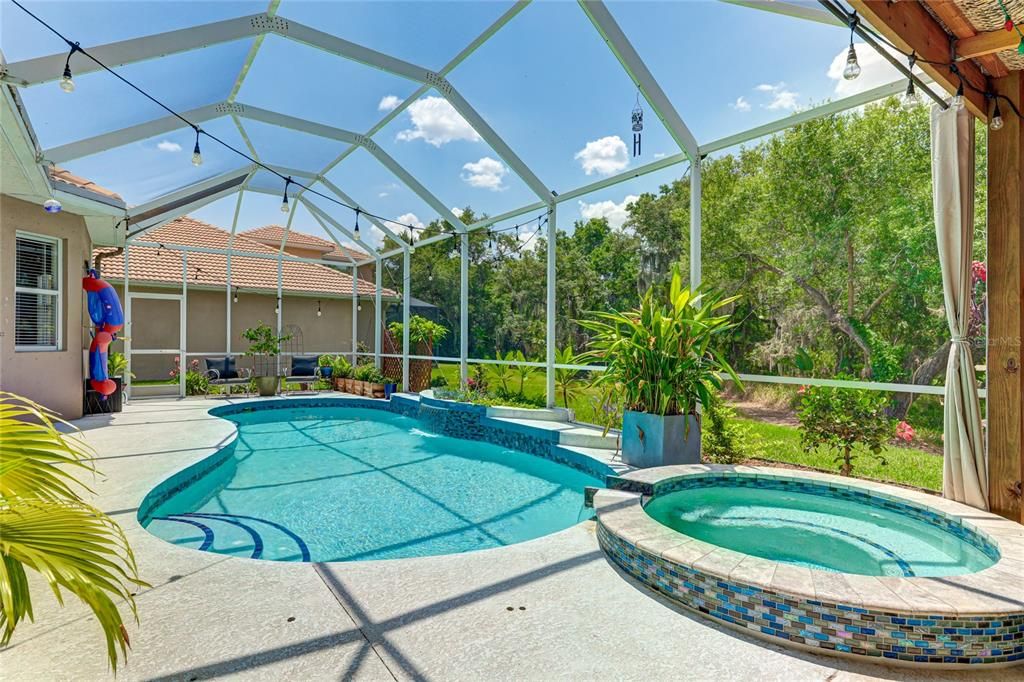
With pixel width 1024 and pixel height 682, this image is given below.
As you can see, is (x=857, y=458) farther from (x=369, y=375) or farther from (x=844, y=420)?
(x=369, y=375)

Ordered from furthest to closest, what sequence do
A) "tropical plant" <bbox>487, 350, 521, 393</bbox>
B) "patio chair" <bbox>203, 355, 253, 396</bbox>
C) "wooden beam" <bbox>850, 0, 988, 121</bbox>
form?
1. "patio chair" <bbox>203, 355, 253, 396</bbox>
2. "tropical plant" <bbox>487, 350, 521, 393</bbox>
3. "wooden beam" <bbox>850, 0, 988, 121</bbox>

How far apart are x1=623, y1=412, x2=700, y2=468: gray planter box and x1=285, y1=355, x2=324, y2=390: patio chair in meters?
9.05

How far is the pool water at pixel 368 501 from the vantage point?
13.1ft

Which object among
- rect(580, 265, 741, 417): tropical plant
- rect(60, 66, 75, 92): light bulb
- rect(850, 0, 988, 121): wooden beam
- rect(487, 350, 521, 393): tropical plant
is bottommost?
rect(487, 350, 521, 393): tropical plant

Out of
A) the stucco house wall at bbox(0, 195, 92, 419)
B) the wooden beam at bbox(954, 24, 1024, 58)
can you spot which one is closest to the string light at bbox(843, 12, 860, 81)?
the wooden beam at bbox(954, 24, 1024, 58)

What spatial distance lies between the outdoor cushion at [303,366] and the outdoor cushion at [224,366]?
48.4 inches

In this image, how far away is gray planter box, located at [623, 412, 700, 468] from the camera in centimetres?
495

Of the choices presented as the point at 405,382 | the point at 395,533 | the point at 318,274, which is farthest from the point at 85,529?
the point at 318,274

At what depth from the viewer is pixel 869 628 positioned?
217 centimetres

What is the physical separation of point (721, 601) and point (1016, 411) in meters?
2.61

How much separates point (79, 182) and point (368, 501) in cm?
575

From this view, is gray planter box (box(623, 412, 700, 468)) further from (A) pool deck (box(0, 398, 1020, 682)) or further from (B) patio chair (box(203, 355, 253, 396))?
(B) patio chair (box(203, 355, 253, 396))

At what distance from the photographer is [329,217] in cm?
1117

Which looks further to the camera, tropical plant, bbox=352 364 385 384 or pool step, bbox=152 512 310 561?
tropical plant, bbox=352 364 385 384
